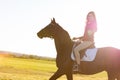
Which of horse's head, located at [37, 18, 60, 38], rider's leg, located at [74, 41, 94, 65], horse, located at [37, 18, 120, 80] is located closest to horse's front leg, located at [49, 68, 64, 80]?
horse, located at [37, 18, 120, 80]

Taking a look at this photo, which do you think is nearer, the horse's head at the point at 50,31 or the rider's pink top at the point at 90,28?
the rider's pink top at the point at 90,28

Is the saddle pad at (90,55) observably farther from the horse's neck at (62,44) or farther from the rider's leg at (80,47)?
the horse's neck at (62,44)

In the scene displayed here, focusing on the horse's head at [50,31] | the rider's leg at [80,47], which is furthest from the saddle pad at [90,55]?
the horse's head at [50,31]

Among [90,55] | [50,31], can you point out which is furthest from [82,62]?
[50,31]

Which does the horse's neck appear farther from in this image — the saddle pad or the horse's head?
the saddle pad

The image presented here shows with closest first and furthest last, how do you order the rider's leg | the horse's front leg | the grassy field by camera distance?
the horse's front leg < the rider's leg < the grassy field

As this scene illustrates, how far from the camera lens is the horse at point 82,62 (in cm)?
1375

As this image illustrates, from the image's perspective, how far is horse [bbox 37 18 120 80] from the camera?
1375 centimetres

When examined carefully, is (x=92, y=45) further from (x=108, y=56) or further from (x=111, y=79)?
(x=111, y=79)

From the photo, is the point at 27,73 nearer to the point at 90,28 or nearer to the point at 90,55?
the point at 90,55

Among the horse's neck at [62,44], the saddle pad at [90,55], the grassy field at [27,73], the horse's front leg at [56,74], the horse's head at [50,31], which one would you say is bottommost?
the grassy field at [27,73]

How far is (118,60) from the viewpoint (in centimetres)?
1393

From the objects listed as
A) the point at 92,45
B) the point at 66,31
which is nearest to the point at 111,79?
the point at 92,45

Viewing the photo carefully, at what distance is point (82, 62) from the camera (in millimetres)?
13875
